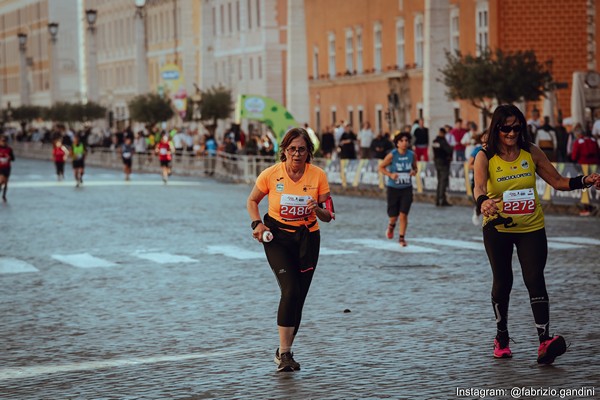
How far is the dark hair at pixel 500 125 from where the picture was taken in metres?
11.2

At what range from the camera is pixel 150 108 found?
8225 centimetres

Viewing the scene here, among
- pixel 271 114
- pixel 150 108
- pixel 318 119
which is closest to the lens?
pixel 271 114

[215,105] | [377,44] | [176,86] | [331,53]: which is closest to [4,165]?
[176,86]

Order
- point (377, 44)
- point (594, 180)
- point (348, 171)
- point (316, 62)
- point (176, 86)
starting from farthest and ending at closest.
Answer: point (316, 62)
point (176, 86)
point (377, 44)
point (348, 171)
point (594, 180)

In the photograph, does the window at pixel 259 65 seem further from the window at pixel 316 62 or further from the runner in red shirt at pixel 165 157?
the runner in red shirt at pixel 165 157

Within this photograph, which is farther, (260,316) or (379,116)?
(379,116)

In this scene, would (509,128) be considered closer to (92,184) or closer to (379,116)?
(92,184)

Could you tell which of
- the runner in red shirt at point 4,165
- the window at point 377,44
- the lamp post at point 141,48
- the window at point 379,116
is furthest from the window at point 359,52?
the runner in red shirt at point 4,165

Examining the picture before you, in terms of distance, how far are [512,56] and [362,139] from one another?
9.42m

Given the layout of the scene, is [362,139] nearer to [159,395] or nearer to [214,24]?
[159,395]

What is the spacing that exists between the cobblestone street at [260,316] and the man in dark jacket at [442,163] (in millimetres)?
6142

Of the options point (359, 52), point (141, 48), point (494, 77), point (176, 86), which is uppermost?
point (141, 48)

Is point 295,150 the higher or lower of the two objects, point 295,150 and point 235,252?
the higher

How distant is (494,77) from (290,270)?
31417 millimetres
